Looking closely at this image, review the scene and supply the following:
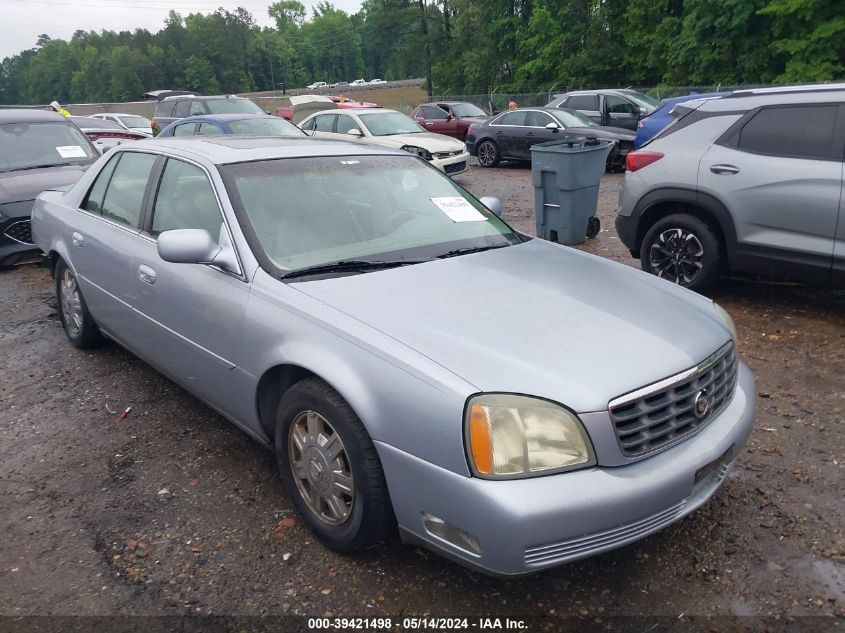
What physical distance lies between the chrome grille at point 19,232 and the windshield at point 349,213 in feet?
17.8

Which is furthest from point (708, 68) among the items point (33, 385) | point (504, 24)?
point (33, 385)

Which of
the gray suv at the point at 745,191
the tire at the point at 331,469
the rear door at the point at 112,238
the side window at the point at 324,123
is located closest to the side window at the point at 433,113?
the side window at the point at 324,123

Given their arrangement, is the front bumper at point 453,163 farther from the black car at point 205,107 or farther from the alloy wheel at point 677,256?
the alloy wheel at point 677,256

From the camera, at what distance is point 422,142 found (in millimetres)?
14055

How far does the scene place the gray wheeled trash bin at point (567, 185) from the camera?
7.75 m

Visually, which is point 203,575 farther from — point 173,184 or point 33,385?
point 33,385

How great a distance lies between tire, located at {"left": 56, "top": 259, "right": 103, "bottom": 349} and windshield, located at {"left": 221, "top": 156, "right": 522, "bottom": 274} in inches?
84.5

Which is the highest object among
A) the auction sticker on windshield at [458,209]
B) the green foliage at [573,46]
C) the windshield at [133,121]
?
the green foliage at [573,46]

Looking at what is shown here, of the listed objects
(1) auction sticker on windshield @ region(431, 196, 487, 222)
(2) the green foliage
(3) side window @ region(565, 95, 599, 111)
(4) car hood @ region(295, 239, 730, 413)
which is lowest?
(4) car hood @ region(295, 239, 730, 413)

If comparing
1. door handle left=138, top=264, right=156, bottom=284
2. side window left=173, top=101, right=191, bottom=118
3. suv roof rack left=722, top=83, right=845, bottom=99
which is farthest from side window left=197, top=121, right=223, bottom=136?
suv roof rack left=722, top=83, right=845, bottom=99

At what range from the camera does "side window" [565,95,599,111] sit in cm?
1705

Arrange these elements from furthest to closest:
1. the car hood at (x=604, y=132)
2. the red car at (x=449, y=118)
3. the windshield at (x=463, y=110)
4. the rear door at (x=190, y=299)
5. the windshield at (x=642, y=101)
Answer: the windshield at (x=463, y=110)
the red car at (x=449, y=118)
the windshield at (x=642, y=101)
the car hood at (x=604, y=132)
the rear door at (x=190, y=299)

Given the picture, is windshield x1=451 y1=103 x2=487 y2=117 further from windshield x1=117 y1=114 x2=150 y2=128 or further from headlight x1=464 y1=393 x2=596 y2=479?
headlight x1=464 y1=393 x2=596 y2=479

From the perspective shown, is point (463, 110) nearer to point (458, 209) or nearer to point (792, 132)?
point (792, 132)
